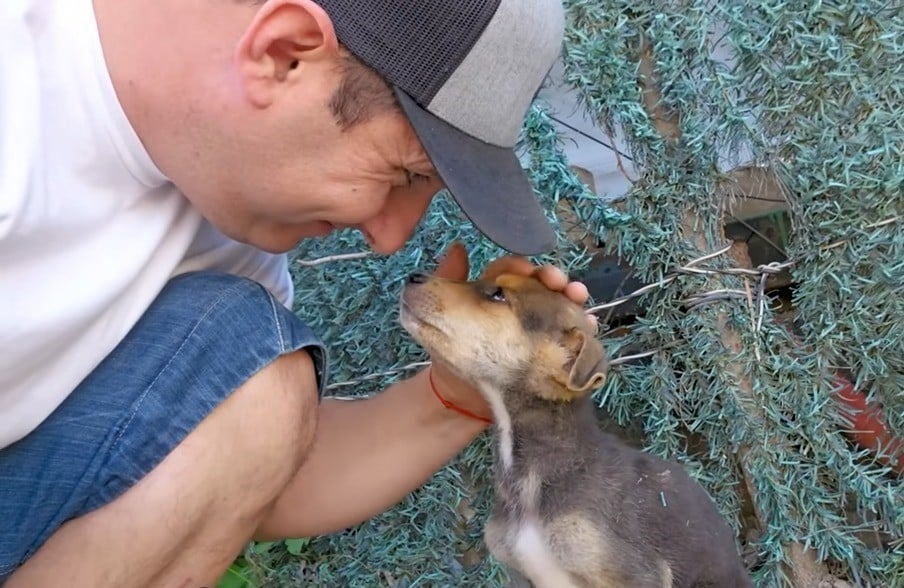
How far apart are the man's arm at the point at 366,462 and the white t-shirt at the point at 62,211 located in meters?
0.68

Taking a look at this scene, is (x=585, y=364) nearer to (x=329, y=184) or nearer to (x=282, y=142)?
(x=329, y=184)

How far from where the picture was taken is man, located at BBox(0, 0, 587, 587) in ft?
5.02

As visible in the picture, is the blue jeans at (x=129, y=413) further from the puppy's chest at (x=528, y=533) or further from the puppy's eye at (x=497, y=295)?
the puppy's chest at (x=528, y=533)

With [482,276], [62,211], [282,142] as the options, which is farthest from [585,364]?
[62,211]

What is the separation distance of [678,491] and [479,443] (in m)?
0.69

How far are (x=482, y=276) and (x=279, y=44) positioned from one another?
1020mm

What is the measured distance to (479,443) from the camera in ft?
9.08

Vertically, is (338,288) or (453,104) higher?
(453,104)

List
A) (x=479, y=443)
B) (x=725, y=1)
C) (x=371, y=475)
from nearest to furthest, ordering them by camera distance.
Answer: (x=371, y=475)
(x=725, y=1)
(x=479, y=443)

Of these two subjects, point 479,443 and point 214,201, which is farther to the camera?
point 479,443

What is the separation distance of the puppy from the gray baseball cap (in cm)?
57

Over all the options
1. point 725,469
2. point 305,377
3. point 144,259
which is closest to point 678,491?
point 725,469

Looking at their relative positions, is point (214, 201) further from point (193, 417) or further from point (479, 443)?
point (479, 443)

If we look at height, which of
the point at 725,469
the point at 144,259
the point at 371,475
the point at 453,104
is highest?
the point at 453,104
